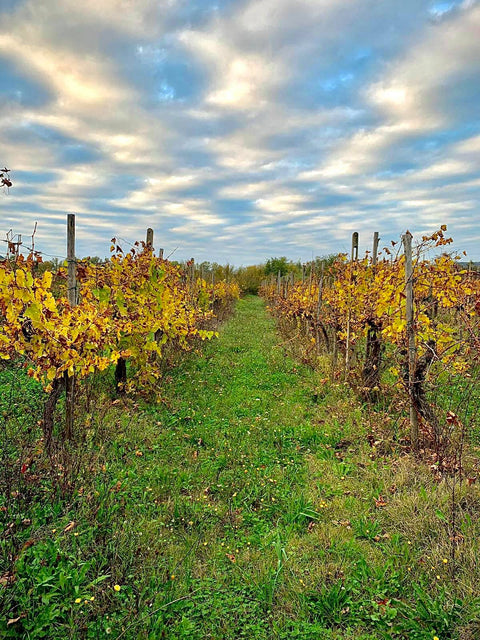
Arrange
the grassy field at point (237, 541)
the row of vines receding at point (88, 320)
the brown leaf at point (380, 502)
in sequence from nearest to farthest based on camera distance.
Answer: the grassy field at point (237, 541)
the brown leaf at point (380, 502)
the row of vines receding at point (88, 320)

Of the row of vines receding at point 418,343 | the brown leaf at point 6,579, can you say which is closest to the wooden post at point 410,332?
the row of vines receding at point 418,343

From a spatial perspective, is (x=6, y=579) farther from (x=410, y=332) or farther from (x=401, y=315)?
(x=401, y=315)

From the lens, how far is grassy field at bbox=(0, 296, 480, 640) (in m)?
2.21

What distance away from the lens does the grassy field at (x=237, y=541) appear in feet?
7.25

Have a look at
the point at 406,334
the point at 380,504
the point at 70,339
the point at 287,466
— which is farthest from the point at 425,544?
the point at 70,339

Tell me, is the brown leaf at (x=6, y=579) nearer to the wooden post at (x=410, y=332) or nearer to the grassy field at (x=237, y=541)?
the grassy field at (x=237, y=541)

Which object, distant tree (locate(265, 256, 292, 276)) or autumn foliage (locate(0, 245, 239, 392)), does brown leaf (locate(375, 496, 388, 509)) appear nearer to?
autumn foliage (locate(0, 245, 239, 392))

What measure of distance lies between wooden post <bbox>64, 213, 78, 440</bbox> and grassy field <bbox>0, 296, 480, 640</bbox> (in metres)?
0.26

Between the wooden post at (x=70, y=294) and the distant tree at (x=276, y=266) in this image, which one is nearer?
the wooden post at (x=70, y=294)

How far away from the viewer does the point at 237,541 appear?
3.02 metres

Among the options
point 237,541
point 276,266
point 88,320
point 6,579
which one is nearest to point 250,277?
point 276,266

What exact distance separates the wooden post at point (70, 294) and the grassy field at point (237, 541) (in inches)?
10.3

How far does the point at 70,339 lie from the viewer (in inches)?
142

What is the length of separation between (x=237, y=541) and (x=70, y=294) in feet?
9.94
